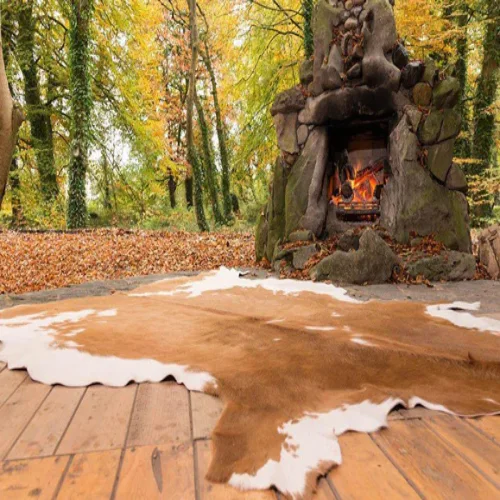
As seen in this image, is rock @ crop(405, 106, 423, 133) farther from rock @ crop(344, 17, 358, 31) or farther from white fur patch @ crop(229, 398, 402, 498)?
white fur patch @ crop(229, 398, 402, 498)

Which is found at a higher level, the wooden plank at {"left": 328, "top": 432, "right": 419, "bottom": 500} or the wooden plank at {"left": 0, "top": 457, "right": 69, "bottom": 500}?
the wooden plank at {"left": 0, "top": 457, "right": 69, "bottom": 500}

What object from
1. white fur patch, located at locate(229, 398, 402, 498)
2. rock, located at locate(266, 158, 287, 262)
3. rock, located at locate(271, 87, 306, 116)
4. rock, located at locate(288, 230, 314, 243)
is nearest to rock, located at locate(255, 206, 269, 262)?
rock, located at locate(266, 158, 287, 262)

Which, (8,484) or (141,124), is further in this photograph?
(141,124)

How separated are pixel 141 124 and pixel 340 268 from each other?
8162mm

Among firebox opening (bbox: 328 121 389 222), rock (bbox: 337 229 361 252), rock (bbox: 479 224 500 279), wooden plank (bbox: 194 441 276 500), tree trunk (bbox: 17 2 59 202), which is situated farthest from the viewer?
tree trunk (bbox: 17 2 59 202)

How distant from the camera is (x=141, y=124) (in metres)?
10.6

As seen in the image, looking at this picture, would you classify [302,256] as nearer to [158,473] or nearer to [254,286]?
[254,286]

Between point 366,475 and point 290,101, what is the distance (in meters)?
4.84

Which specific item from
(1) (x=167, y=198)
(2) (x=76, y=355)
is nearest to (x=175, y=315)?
(2) (x=76, y=355)

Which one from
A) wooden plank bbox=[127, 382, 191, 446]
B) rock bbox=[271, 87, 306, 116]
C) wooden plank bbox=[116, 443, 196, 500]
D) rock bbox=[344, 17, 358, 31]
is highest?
rock bbox=[344, 17, 358, 31]

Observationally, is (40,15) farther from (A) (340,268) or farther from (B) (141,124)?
(A) (340,268)

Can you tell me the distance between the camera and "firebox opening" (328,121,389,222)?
5125mm

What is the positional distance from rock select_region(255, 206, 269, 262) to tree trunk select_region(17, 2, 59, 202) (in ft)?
24.1

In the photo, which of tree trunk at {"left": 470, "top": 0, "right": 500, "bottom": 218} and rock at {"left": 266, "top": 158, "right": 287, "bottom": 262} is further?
tree trunk at {"left": 470, "top": 0, "right": 500, "bottom": 218}
